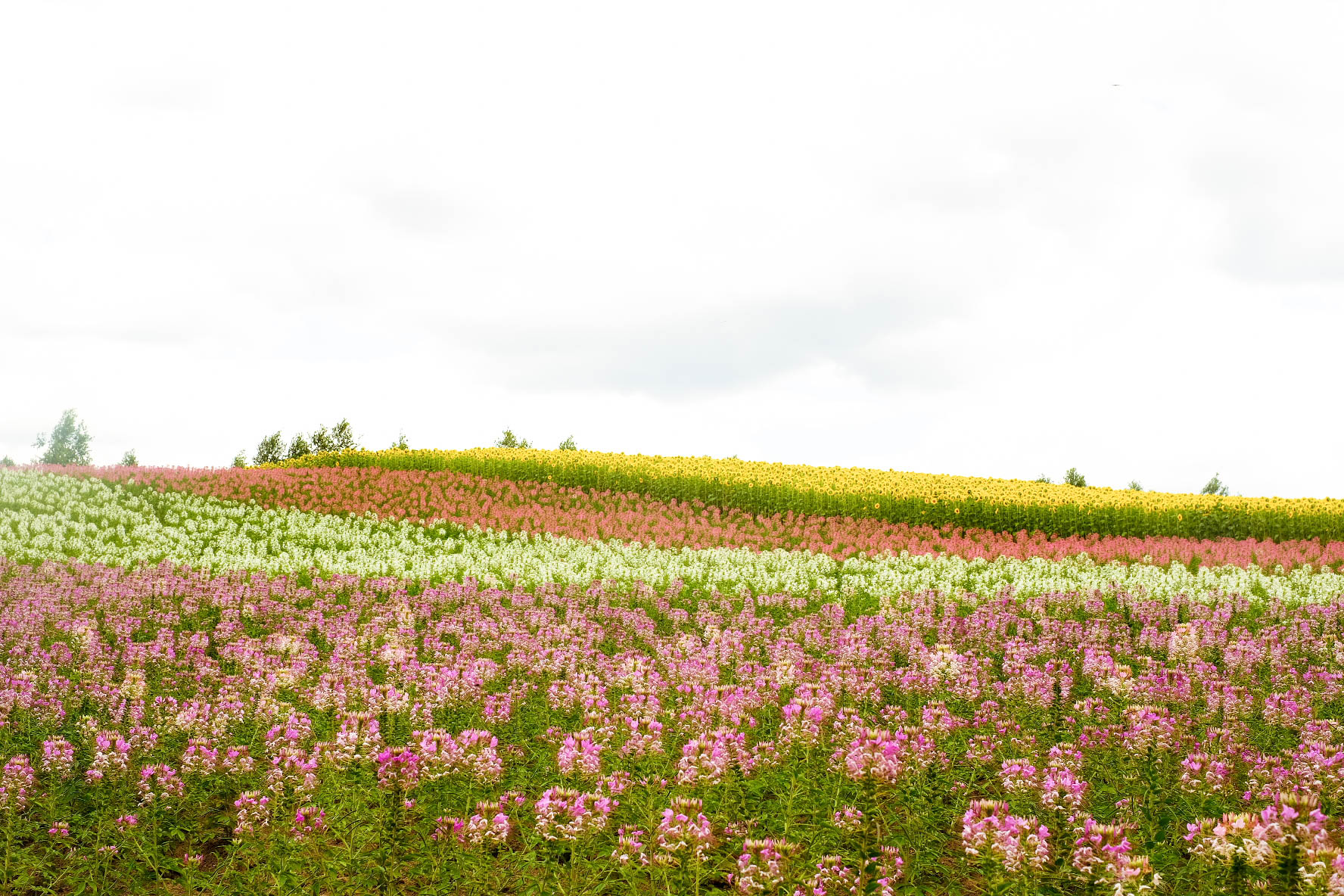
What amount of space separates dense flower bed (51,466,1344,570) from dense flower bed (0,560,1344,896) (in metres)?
9.00

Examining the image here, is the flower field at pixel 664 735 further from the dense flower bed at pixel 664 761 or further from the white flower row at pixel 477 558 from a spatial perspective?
the white flower row at pixel 477 558

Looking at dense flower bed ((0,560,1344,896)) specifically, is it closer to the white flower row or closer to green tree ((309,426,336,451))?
the white flower row

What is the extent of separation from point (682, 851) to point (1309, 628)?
9.29m

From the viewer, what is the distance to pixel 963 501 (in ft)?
79.6

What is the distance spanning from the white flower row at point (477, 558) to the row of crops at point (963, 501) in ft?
22.2

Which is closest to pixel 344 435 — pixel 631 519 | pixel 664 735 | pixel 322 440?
pixel 322 440

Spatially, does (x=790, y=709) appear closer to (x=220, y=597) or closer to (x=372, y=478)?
(x=220, y=597)

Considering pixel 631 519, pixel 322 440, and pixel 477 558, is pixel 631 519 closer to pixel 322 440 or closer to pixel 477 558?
pixel 477 558

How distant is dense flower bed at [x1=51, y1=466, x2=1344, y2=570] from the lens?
60.5 ft

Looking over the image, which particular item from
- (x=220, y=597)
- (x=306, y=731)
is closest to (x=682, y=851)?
(x=306, y=731)

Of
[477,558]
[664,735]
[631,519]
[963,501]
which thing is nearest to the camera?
[664,735]

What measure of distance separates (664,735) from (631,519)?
16.2m

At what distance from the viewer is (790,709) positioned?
5.76 meters

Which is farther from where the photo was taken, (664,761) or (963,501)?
(963,501)
